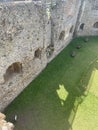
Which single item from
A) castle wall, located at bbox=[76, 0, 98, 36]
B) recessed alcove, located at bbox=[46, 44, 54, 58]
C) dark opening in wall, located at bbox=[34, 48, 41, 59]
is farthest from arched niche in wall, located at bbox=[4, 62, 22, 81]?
castle wall, located at bbox=[76, 0, 98, 36]

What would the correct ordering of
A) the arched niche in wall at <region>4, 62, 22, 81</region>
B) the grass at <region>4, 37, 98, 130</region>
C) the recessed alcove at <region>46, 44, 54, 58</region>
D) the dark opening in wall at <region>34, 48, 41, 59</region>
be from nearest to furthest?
the grass at <region>4, 37, 98, 130</region>
the arched niche in wall at <region>4, 62, 22, 81</region>
the dark opening in wall at <region>34, 48, 41, 59</region>
the recessed alcove at <region>46, 44, 54, 58</region>

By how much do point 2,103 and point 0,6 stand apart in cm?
730

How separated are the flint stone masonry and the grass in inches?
34.4

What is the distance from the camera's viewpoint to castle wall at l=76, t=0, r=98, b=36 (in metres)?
24.2

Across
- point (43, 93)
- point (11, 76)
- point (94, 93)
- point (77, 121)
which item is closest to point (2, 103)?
point (11, 76)

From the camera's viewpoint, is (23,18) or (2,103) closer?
(23,18)

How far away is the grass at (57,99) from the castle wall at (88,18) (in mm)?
6535

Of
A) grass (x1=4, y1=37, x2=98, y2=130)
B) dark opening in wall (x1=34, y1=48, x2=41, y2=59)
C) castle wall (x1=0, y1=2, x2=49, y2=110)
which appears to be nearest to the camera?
castle wall (x1=0, y1=2, x2=49, y2=110)

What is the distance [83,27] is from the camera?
25719 mm

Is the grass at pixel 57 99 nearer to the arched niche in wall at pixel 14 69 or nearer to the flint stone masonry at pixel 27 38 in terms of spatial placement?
the flint stone masonry at pixel 27 38

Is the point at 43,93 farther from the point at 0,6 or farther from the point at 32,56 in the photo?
the point at 0,6

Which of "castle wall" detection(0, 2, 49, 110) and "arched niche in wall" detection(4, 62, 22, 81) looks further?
"arched niche in wall" detection(4, 62, 22, 81)

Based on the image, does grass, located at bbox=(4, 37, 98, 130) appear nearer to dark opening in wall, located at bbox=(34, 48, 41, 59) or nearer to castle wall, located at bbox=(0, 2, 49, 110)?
castle wall, located at bbox=(0, 2, 49, 110)

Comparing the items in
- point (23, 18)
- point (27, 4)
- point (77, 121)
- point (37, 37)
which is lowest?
point (77, 121)
